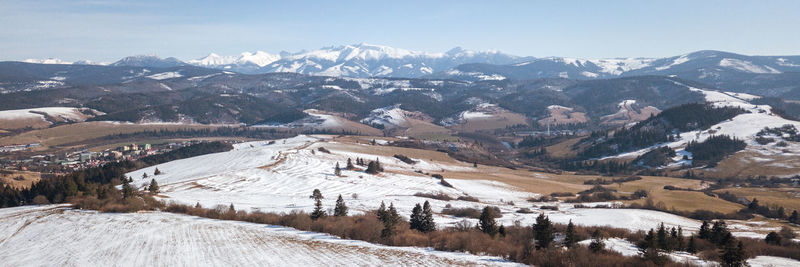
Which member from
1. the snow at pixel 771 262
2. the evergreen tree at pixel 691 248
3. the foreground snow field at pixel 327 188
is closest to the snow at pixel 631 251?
the evergreen tree at pixel 691 248

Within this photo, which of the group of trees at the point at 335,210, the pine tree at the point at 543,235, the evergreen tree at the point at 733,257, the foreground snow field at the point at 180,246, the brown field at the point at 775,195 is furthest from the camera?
the brown field at the point at 775,195

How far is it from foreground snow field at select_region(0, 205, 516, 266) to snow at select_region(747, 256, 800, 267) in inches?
811

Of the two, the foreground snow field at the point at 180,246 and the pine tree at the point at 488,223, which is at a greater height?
the pine tree at the point at 488,223

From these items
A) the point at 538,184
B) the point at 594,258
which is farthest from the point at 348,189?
the point at 594,258

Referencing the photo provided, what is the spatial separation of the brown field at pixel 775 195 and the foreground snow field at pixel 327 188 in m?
42.8

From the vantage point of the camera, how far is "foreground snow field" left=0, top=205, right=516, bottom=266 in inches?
1296

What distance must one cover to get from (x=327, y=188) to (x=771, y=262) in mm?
86735

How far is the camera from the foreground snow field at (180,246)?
32.9 m

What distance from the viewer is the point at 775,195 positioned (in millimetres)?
120812

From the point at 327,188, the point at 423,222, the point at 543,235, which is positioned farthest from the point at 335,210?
the point at 327,188

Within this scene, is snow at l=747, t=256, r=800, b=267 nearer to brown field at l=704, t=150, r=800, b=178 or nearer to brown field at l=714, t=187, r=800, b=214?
brown field at l=714, t=187, r=800, b=214

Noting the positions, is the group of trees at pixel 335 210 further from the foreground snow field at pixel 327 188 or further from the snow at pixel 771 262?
the snow at pixel 771 262

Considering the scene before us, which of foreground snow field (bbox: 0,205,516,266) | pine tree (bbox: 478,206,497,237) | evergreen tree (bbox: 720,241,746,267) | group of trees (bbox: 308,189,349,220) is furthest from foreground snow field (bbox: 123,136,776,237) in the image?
evergreen tree (bbox: 720,241,746,267)

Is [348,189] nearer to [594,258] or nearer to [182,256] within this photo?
[182,256]
